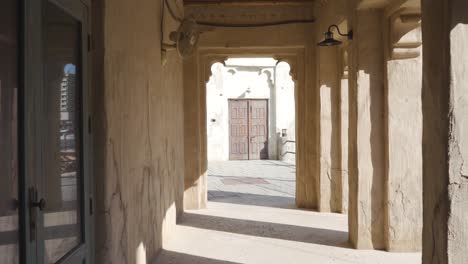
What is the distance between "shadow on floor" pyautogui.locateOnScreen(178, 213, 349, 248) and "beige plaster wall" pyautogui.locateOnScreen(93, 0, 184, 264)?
83cm

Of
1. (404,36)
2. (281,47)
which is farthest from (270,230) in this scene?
(281,47)

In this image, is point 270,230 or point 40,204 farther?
point 270,230

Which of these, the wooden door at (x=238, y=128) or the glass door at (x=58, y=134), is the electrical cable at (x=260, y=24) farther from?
the wooden door at (x=238, y=128)

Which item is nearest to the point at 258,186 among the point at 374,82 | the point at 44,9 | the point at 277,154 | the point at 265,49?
the point at 265,49

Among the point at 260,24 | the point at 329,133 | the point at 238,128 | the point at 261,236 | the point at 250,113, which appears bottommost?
the point at 261,236

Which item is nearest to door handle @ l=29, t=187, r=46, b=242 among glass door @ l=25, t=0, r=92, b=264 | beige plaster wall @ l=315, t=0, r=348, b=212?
glass door @ l=25, t=0, r=92, b=264

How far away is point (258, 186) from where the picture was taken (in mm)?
11414

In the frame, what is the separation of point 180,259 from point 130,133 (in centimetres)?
184

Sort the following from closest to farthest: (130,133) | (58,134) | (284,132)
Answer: (58,134) < (130,133) < (284,132)

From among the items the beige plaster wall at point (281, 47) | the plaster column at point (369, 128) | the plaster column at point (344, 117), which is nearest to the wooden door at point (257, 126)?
the beige plaster wall at point (281, 47)

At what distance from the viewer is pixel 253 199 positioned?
934cm

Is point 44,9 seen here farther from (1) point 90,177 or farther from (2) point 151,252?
(2) point 151,252

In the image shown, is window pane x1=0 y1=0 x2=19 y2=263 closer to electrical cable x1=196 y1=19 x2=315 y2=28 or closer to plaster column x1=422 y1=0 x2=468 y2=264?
plaster column x1=422 y1=0 x2=468 y2=264

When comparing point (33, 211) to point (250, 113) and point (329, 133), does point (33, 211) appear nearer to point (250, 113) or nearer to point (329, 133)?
point (329, 133)
